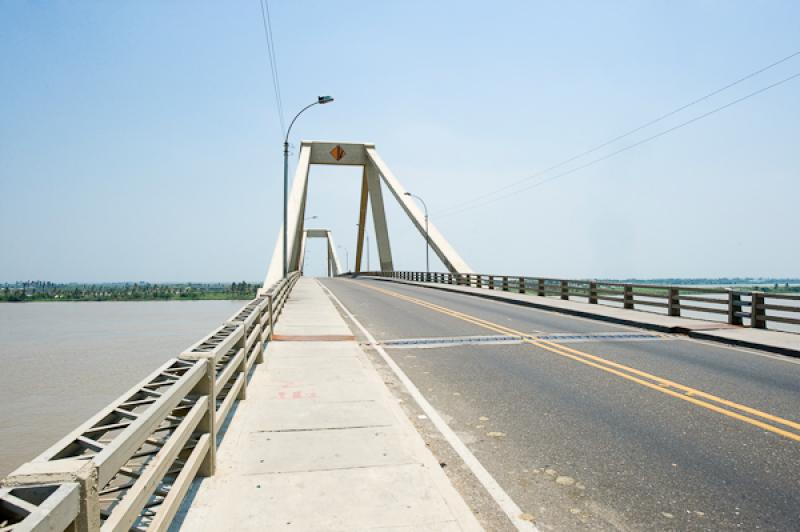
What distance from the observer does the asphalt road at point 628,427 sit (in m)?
3.63

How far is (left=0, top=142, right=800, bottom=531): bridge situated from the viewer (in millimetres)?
2900

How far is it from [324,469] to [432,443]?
125cm

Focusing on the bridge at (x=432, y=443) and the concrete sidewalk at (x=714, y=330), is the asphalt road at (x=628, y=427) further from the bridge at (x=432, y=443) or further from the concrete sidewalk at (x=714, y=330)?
the concrete sidewalk at (x=714, y=330)

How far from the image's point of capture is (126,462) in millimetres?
2516

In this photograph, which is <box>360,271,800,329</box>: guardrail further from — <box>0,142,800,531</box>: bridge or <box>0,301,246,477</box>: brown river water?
<box>0,301,246,477</box>: brown river water

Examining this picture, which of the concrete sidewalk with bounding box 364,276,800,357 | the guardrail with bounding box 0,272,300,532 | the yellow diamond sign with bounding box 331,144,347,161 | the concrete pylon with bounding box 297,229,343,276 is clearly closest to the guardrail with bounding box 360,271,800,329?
the concrete sidewalk with bounding box 364,276,800,357

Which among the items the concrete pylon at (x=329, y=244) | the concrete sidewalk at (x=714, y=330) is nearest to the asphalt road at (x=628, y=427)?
the concrete sidewalk at (x=714, y=330)

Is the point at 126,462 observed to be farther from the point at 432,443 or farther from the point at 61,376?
the point at 61,376

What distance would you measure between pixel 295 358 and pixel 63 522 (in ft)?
24.5

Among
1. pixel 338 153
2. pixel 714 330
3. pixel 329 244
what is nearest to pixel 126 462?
pixel 714 330

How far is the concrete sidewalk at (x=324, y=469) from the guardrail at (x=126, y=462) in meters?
0.32

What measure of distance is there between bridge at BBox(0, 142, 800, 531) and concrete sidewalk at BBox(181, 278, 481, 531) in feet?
0.06

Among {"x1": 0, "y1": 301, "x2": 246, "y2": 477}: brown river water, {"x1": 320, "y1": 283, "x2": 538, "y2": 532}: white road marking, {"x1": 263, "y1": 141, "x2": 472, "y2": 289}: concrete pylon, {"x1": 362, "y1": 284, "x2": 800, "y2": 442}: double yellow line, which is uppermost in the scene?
{"x1": 263, "y1": 141, "x2": 472, "y2": 289}: concrete pylon

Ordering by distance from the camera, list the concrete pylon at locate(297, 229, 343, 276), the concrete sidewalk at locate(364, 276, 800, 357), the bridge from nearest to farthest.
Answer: the bridge
the concrete sidewalk at locate(364, 276, 800, 357)
the concrete pylon at locate(297, 229, 343, 276)
